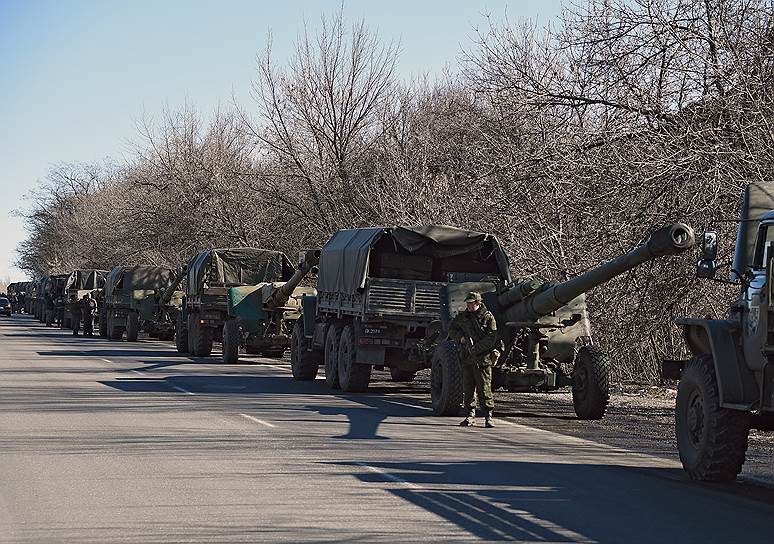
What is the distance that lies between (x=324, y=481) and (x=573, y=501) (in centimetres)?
212

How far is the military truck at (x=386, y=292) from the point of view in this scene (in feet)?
70.3

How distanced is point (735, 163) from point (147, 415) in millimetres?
8395

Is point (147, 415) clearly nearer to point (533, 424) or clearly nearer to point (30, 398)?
point (30, 398)

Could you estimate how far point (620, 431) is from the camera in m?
16.6

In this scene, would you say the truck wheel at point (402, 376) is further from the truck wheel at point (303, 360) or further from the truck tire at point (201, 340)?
the truck tire at point (201, 340)

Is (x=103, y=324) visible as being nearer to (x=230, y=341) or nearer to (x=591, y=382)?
(x=230, y=341)

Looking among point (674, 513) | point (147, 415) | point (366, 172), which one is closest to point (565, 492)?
point (674, 513)

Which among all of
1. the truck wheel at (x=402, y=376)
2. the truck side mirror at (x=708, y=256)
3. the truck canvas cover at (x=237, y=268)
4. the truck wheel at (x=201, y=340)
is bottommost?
the truck wheel at (x=402, y=376)

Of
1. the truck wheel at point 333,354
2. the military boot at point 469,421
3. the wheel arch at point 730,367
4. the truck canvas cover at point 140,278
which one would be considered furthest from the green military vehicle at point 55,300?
the wheel arch at point 730,367

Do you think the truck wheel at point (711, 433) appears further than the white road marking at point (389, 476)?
Yes

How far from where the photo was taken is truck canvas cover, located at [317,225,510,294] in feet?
72.8

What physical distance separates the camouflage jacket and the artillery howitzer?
0.69m

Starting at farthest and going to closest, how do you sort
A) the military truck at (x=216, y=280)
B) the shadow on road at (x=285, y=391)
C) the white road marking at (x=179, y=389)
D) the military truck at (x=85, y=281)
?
the military truck at (x=85, y=281), the military truck at (x=216, y=280), the white road marking at (x=179, y=389), the shadow on road at (x=285, y=391)

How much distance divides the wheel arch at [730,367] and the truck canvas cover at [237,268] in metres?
22.2
